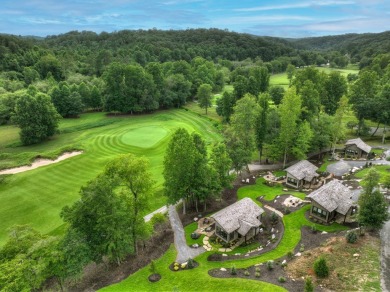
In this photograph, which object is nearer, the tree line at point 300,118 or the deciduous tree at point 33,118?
the tree line at point 300,118

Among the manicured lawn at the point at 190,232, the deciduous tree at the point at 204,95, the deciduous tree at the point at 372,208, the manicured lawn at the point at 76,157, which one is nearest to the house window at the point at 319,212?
the deciduous tree at the point at 372,208

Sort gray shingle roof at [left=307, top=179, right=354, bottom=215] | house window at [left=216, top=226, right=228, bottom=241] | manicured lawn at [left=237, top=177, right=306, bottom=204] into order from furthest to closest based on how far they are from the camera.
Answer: manicured lawn at [left=237, top=177, right=306, bottom=204] < gray shingle roof at [left=307, top=179, right=354, bottom=215] < house window at [left=216, top=226, right=228, bottom=241]

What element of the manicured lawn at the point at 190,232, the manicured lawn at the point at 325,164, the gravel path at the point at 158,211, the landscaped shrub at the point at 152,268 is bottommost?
the gravel path at the point at 158,211

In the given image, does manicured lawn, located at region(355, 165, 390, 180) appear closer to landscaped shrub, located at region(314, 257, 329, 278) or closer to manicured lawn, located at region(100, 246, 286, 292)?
landscaped shrub, located at region(314, 257, 329, 278)

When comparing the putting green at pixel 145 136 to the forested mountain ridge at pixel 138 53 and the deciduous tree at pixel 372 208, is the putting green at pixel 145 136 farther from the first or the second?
the forested mountain ridge at pixel 138 53

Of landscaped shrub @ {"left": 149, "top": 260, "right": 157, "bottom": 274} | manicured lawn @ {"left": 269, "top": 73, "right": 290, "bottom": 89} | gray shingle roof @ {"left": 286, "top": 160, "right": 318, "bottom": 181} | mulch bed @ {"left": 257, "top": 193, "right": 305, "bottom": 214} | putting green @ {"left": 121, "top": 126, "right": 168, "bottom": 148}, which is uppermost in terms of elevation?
manicured lawn @ {"left": 269, "top": 73, "right": 290, "bottom": 89}

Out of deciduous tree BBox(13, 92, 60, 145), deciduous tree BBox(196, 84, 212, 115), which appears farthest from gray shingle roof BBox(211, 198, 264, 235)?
deciduous tree BBox(196, 84, 212, 115)
